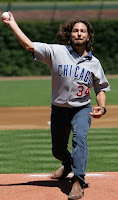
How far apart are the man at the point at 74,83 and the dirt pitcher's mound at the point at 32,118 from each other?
686 cm

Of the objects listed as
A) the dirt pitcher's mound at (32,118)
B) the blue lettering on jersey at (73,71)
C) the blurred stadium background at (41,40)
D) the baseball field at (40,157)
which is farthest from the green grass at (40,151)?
the blurred stadium background at (41,40)

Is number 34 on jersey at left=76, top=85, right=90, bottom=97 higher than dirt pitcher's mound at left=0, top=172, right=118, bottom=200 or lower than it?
higher

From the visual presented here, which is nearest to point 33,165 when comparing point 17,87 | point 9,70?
point 17,87

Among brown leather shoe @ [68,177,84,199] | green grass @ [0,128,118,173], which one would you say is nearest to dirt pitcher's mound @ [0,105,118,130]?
green grass @ [0,128,118,173]

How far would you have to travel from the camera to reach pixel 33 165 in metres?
8.30

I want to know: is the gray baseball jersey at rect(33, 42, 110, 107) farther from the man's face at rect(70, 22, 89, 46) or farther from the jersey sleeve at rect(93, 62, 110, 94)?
the man's face at rect(70, 22, 89, 46)

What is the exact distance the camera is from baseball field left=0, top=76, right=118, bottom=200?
622 cm

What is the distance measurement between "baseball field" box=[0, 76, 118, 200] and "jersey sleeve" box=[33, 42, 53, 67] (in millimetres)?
1483

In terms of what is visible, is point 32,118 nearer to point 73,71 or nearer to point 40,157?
point 40,157

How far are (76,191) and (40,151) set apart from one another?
369cm

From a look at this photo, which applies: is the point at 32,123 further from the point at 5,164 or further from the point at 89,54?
the point at 89,54

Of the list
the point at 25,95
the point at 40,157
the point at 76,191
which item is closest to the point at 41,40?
the point at 25,95

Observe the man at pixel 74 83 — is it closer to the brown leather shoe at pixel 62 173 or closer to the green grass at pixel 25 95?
the brown leather shoe at pixel 62 173

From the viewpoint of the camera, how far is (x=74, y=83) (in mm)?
6121
